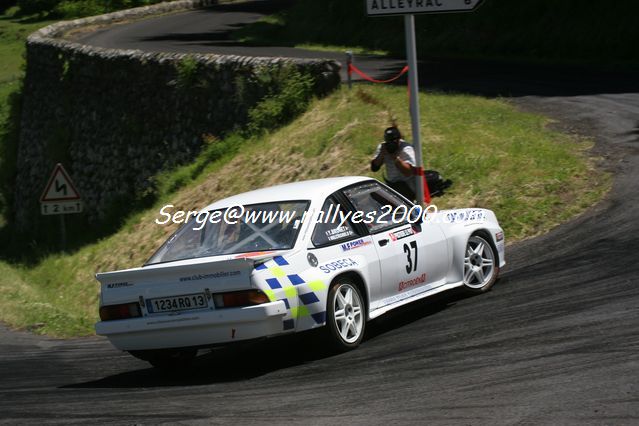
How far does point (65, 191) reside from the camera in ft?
69.7

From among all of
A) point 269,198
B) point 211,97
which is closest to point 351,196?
point 269,198

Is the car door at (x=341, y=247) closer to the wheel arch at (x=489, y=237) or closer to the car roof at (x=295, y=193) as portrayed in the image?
the car roof at (x=295, y=193)

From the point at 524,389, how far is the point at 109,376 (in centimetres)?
393

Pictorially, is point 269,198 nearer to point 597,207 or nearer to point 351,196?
point 351,196

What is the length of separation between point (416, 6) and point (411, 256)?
342cm

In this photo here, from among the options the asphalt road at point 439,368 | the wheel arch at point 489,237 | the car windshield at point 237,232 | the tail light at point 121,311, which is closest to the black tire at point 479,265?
the wheel arch at point 489,237

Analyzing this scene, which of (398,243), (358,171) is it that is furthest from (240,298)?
(358,171)

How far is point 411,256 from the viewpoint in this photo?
9.55 meters

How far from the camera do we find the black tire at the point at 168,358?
28.8ft

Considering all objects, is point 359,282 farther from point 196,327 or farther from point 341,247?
point 196,327

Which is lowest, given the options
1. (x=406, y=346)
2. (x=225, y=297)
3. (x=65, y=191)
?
(x=65, y=191)

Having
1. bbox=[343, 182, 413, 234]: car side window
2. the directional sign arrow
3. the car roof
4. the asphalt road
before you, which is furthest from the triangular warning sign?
bbox=[343, 182, 413, 234]: car side window

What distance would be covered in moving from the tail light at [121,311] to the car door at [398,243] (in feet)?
6.71

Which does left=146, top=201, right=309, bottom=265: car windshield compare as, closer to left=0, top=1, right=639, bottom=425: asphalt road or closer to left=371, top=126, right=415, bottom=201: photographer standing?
left=0, top=1, right=639, bottom=425: asphalt road
